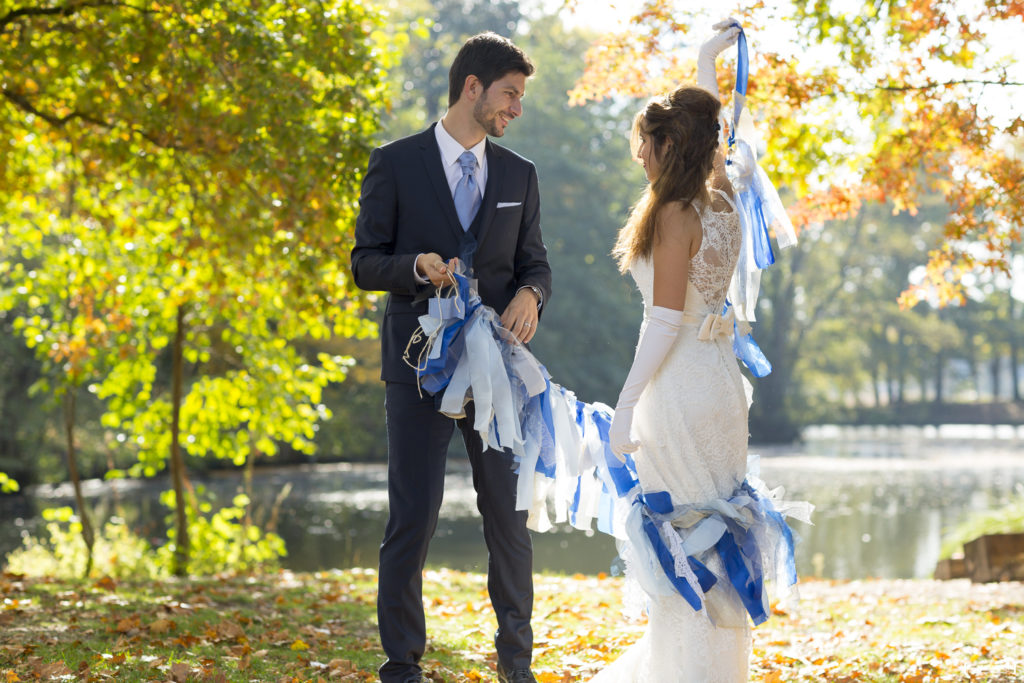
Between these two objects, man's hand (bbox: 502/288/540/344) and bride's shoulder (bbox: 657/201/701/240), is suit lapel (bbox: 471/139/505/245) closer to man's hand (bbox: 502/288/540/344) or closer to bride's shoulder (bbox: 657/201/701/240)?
man's hand (bbox: 502/288/540/344)

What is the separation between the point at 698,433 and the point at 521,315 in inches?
26.6

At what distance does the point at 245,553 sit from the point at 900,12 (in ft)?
22.5

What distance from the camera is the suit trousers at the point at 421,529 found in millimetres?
3203

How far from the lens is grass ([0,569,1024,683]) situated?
3809 mm

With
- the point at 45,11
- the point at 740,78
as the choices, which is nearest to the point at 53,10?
the point at 45,11

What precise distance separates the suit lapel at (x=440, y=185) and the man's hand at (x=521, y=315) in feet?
0.90

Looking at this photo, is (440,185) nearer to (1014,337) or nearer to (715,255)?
(715,255)

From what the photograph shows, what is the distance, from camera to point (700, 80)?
3.25 meters

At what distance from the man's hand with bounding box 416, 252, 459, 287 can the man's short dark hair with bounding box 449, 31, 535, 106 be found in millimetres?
579

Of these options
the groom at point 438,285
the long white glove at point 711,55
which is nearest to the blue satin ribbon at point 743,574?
the groom at point 438,285

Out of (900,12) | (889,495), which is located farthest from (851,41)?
(889,495)

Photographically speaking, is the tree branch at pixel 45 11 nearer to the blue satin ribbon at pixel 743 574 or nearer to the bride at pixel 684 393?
the bride at pixel 684 393

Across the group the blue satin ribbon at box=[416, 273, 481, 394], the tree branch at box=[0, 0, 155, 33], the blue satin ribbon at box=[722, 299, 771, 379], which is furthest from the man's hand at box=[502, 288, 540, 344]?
the tree branch at box=[0, 0, 155, 33]

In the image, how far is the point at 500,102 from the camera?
126 inches
